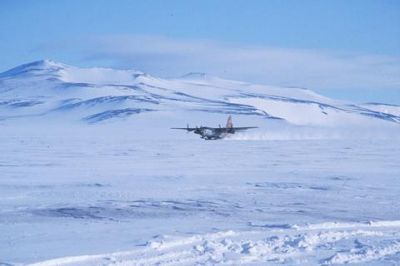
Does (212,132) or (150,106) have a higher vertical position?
(150,106)

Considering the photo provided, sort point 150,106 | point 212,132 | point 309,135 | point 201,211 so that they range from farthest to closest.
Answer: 1. point 150,106
2. point 309,135
3. point 212,132
4. point 201,211

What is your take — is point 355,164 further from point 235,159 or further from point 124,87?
point 124,87

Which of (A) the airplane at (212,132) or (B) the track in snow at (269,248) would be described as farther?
(A) the airplane at (212,132)

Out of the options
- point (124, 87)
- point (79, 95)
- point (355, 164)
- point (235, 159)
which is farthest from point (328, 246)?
point (124, 87)

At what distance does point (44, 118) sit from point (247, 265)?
442ft

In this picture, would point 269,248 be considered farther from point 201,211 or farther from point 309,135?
point 309,135

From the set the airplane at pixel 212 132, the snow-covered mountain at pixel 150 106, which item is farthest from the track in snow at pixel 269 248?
the snow-covered mountain at pixel 150 106

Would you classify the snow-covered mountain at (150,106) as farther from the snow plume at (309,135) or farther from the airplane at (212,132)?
the airplane at (212,132)

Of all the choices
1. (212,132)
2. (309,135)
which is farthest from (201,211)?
(309,135)

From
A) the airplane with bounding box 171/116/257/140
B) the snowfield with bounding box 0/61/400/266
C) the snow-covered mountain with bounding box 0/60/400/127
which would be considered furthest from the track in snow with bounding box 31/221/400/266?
the snow-covered mountain with bounding box 0/60/400/127

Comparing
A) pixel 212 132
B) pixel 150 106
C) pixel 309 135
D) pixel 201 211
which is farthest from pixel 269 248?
pixel 150 106

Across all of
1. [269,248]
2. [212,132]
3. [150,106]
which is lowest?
[269,248]

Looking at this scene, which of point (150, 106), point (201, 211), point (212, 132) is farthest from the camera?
point (150, 106)

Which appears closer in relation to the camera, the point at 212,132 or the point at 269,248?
the point at 269,248
